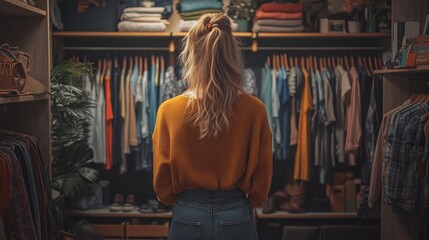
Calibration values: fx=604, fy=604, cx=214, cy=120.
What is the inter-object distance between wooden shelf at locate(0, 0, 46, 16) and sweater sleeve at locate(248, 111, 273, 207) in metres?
1.08

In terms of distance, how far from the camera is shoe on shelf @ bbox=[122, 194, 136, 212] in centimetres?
503

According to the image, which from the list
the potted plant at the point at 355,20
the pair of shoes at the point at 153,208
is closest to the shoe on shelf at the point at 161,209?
the pair of shoes at the point at 153,208

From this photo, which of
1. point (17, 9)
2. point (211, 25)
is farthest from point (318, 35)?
point (17, 9)

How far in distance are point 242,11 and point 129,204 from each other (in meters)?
1.87

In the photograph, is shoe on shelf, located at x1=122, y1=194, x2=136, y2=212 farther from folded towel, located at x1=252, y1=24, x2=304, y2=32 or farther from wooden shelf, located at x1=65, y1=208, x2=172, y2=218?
folded towel, located at x1=252, y1=24, x2=304, y2=32

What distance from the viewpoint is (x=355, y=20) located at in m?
5.00

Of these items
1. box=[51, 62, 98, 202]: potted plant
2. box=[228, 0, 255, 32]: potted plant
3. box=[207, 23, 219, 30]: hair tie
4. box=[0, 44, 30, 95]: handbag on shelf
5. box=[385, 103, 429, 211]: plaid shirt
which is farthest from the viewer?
box=[228, 0, 255, 32]: potted plant

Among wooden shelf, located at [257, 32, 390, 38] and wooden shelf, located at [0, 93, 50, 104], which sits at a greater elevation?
wooden shelf, located at [257, 32, 390, 38]

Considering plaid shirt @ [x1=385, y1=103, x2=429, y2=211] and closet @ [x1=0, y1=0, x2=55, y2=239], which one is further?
plaid shirt @ [x1=385, y1=103, x2=429, y2=211]

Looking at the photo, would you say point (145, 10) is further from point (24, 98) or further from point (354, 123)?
point (24, 98)

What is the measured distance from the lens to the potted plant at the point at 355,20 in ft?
16.3

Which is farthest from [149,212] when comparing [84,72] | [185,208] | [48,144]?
[185,208]

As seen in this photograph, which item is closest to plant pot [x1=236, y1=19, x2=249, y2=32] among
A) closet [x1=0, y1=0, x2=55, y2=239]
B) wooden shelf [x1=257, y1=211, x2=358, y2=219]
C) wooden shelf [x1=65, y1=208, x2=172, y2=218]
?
wooden shelf [x1=257, y1=211, x2=358, y2=219]

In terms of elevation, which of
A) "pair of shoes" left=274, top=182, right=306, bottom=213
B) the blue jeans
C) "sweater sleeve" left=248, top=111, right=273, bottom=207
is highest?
"sweater sleeve" left=248, top=111, right=273, bottom=207
